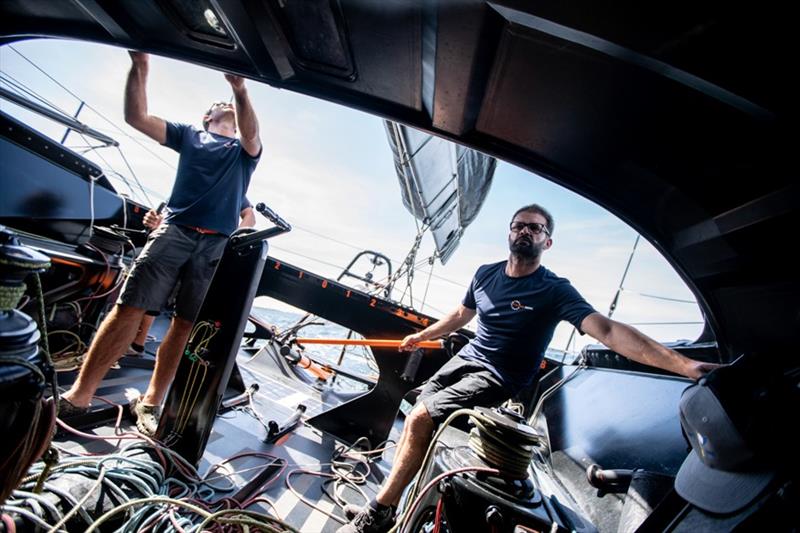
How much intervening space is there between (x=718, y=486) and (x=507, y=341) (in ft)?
4.13

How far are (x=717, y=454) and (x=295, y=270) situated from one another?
3133 mm

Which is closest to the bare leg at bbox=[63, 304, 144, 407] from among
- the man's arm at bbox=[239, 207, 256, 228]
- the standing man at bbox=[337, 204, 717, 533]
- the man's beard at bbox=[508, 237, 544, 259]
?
the man's arm at bbox=[239, 207, 256, 228]

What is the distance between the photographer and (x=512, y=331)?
2.02 m

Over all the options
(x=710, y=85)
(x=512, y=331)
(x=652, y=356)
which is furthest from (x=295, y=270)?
(x=710, y=85)

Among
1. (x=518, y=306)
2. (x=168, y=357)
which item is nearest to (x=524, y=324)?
(x=518, y=306)

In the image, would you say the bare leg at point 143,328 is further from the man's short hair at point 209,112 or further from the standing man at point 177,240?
the man's short hair at point 209,112

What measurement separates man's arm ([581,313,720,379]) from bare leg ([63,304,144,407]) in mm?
2595

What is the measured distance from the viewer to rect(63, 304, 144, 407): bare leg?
176 centimetres

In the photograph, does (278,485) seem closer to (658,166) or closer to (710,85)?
(658,166)

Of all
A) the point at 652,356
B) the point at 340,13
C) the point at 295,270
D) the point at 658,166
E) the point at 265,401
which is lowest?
the point at 265,401

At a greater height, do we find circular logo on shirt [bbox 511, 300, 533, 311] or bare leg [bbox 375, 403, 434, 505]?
circular logo on shirt [bbox 511, 300, 533, 311]

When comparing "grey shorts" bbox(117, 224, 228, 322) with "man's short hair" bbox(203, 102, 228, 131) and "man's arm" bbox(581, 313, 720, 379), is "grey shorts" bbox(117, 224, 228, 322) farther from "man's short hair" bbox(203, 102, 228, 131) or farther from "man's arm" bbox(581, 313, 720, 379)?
"man's arm" bbox(581, 313, 720, 379)

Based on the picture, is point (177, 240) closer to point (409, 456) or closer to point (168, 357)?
point (168, 357)

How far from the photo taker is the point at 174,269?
79.3 inches
